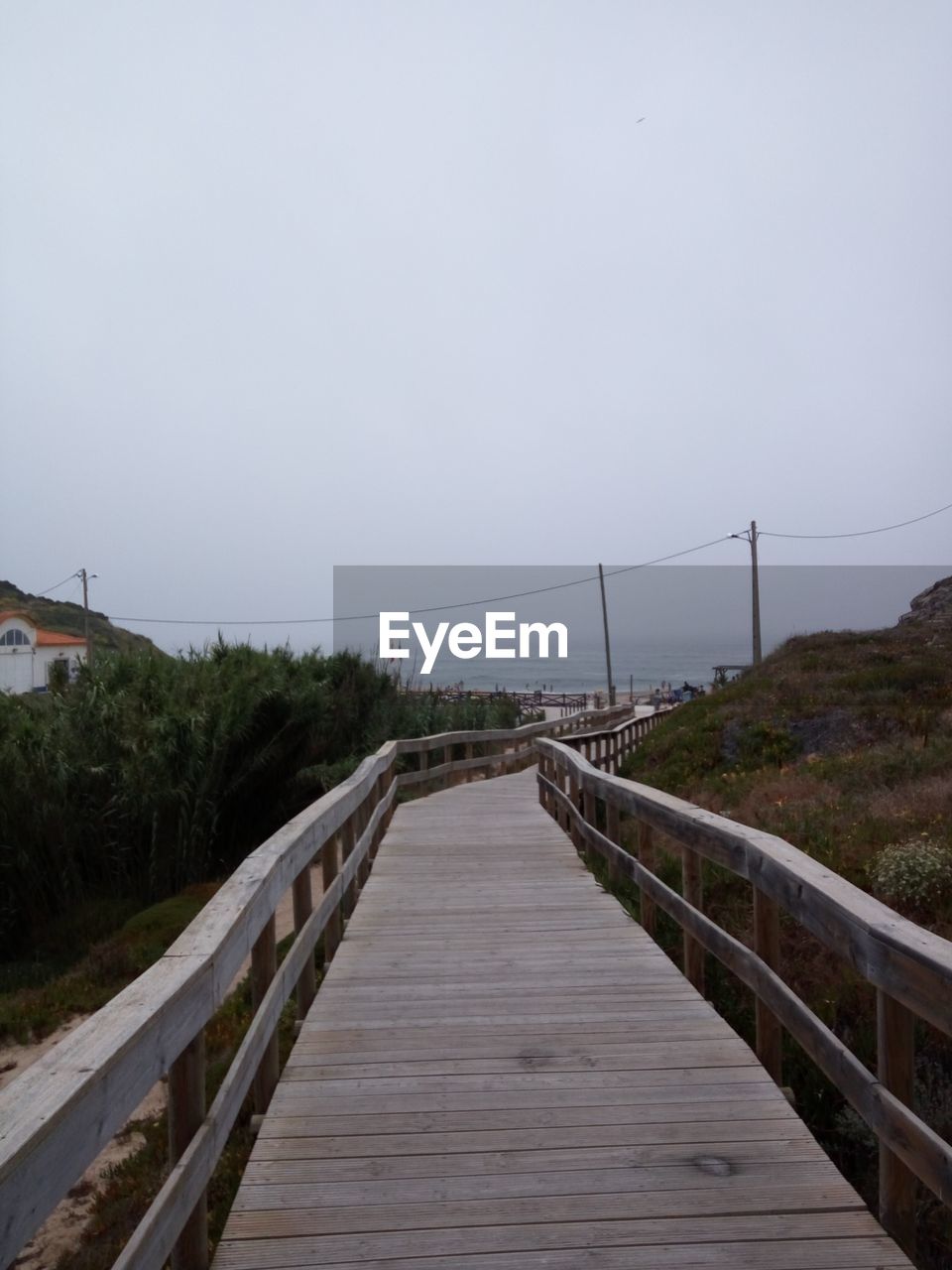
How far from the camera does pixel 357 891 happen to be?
718 centimetres

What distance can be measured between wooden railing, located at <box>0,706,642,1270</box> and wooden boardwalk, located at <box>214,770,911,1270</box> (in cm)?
29

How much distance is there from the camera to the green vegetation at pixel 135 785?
12555 mm

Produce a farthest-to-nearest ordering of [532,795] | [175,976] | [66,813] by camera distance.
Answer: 1. [532,795]
2. [66,813]
3. [175,976]

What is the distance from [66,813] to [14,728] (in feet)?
5.97

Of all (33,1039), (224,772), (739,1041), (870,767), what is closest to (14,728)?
(224,772)

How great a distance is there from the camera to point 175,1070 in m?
2.47

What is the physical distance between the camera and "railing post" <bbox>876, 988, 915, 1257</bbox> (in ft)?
8.48

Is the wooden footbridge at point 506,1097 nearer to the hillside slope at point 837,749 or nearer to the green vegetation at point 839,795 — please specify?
the green vegetation at point 839,795

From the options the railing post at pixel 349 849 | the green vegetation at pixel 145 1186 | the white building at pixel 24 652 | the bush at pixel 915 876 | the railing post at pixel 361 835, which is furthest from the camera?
the white building at pixel 24 652

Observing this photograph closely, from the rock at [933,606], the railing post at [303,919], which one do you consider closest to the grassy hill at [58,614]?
the rock at [933,606]

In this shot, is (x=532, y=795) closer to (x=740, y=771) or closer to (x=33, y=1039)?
(x=740, y=771)

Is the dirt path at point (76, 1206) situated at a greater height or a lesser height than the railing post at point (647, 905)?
lesser

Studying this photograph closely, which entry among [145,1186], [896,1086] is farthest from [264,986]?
[896,1086]

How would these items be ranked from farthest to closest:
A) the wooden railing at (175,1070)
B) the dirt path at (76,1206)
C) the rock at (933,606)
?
1. the rock at (933,606)
2. the dirt path at (76,1206)
3. the wooden railing at (175,1070)
